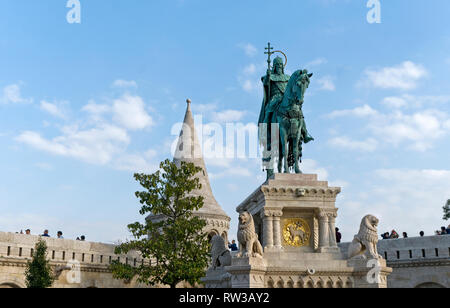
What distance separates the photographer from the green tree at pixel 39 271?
618 inches

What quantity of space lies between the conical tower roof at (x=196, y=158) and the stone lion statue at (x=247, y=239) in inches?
609

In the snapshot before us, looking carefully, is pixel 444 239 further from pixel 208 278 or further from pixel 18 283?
pixel 18 283

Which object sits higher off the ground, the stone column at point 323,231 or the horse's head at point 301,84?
the horse's head at point 301,84

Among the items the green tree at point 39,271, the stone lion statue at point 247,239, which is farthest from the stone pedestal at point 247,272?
the green tree at point 39,271

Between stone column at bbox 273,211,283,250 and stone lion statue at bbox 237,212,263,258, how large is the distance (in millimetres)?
799

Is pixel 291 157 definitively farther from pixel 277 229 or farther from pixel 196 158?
pixel 196 158

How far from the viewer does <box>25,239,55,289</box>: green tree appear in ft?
51.5

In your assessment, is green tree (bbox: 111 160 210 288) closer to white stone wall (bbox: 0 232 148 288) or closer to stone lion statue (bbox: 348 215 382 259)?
stone lion statue (bbox: 348 215 382 259)

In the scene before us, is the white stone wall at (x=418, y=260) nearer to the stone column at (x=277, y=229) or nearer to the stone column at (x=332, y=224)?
the stone column at (x=332, y=224)

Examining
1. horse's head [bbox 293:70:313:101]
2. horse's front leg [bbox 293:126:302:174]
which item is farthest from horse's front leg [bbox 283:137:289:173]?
horse's head [bbox 293:70:313:101]

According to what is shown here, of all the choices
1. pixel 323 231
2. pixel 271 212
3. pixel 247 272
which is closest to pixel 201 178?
pixel 271 212

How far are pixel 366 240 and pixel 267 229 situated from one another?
81.7 inches

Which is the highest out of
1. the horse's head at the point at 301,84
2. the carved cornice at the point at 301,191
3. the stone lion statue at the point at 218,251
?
the horse's head at the point at 301,84

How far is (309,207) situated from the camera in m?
11.4
